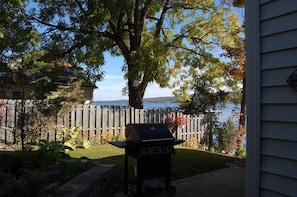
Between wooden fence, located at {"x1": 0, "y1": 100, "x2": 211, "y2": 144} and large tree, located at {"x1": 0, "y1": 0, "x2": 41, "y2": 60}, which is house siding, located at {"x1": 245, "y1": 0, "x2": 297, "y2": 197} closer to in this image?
wooden fence, located at {"x1": 0, "y1": 100, "x2": 211, "y2": 144}

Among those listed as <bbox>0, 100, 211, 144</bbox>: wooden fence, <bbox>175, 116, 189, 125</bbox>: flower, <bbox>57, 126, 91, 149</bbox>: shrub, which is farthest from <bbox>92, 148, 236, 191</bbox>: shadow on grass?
<bbox>175, 116, 189, 125</bbox>: flower

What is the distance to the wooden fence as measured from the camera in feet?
29.8

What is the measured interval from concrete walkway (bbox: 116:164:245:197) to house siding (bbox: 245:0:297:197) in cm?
227

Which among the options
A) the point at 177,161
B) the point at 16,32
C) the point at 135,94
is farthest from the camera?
the point at 135,94

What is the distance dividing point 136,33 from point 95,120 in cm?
432

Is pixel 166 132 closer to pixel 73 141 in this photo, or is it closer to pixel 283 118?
pixel 283 118

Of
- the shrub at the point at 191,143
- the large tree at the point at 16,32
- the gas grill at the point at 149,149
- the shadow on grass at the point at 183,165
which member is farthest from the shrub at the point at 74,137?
the gas grill at the point at 149,149

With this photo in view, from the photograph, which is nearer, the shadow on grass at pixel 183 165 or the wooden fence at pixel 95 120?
the shadow on grass at pixel 183 165

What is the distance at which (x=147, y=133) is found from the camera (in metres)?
4.36

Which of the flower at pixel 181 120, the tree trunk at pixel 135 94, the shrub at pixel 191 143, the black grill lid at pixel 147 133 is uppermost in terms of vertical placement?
the tree trunk at pixel 135 94

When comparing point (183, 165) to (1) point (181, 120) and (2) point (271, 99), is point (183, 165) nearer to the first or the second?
(2) point (271, 99)

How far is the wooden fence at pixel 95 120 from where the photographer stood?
9.09 metres

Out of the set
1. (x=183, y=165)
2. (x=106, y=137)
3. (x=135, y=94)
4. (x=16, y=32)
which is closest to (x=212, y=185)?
(x=183, y=165)

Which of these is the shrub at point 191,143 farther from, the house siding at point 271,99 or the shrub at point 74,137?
the house siding at point 271,99
